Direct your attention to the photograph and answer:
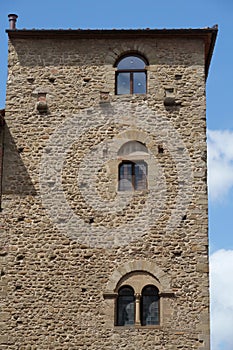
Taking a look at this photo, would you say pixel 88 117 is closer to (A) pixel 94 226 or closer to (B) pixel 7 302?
(A) pixel 94 226

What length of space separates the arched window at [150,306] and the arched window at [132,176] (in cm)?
252

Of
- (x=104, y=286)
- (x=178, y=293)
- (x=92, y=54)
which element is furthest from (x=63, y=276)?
(x=92, y=54)

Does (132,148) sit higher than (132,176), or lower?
higher

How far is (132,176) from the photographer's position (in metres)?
19.5

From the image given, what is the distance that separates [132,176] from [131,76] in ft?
8.86

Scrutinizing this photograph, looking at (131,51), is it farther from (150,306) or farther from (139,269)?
(150,306)

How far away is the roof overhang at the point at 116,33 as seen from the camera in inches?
802

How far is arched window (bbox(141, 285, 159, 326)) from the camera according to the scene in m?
18.3

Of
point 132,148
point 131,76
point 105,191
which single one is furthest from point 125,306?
point 131,76

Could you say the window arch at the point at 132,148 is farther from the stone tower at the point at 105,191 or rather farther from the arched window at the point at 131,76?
the arched window at the point at 131,76

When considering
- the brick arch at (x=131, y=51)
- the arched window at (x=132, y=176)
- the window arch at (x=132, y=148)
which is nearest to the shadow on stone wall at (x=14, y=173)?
the arched window at (x=132, y=176)

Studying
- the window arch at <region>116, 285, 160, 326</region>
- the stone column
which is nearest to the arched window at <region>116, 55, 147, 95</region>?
the window arch at <region>116, 285, 160, 326</region>

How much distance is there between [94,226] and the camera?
19031mm

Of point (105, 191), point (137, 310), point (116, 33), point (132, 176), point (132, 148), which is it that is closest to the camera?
point (137, 310)
